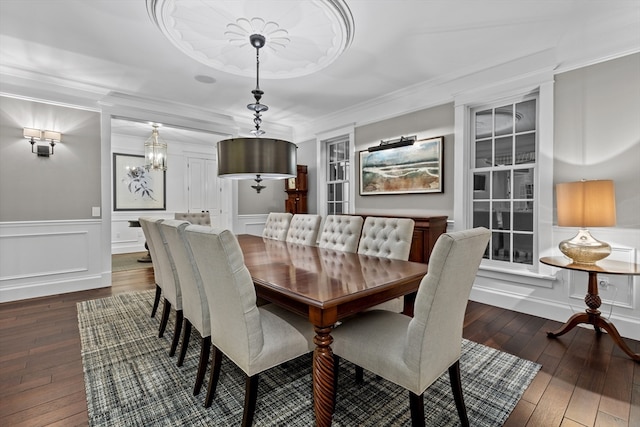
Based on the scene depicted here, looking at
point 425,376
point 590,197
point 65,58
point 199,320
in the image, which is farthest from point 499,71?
point 65,58

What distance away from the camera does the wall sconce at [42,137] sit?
3.50 meters

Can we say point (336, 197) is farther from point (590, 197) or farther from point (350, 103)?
point (590, 197)

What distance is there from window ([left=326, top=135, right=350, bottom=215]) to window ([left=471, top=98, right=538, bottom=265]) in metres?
2.06

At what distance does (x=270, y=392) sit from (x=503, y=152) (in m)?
3.33

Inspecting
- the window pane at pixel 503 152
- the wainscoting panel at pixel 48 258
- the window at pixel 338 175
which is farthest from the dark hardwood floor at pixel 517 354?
the window at pixel 338 175

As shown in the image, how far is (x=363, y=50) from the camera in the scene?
291 centimetres

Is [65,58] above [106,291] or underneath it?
above

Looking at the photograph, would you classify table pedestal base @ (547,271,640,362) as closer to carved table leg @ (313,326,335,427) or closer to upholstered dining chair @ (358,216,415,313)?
upholstered dining chair @ (358,216,415,313)

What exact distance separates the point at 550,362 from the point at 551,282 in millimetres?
1063

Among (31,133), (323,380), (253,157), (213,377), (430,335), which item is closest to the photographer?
(430,335)

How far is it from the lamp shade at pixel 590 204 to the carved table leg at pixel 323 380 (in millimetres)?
2204

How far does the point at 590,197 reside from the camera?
226 cm

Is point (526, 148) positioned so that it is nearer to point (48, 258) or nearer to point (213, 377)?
point (213, 377)

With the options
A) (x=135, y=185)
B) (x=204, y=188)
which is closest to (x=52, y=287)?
(x=135, y=185)
